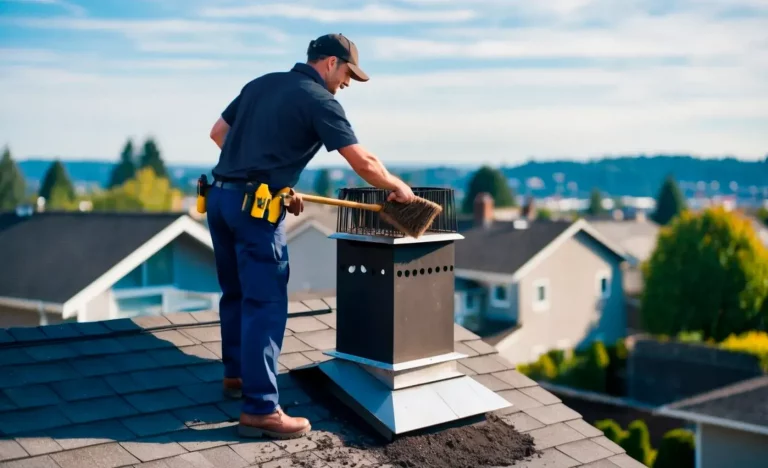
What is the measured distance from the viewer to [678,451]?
1781cm

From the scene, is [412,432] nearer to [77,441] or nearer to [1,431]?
[77,441]

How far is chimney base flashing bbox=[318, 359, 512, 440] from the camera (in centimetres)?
429

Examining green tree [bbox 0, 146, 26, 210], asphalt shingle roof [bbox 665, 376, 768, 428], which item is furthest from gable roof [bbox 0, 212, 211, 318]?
green tree [bbox 0, 146, 26, 210]

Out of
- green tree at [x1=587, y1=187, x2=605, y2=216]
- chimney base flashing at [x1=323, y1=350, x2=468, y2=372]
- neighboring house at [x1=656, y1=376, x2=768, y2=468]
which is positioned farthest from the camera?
green tree at [x1=587, y1=187, x2=605, y2=216]

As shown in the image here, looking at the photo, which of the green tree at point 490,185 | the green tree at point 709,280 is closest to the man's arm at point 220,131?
the green tree at point 709,280

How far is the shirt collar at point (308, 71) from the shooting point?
14.3 ft

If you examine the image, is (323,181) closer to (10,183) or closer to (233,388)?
(10,183)

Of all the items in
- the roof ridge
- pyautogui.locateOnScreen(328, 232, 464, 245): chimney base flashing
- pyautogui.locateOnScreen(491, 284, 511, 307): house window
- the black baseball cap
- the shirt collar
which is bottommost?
pyautogui.locateOnScreen(491, 284, 511, 307): house window

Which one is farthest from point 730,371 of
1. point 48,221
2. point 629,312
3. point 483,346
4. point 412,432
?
point 412,432

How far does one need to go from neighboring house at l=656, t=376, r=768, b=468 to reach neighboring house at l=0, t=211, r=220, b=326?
9.20 m

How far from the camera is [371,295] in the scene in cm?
449

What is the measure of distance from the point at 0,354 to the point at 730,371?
73.3 feet

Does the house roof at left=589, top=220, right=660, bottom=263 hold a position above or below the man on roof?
below

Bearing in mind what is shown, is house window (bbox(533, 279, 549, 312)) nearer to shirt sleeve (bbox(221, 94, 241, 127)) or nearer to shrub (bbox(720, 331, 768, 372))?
shrub (bbox(720, 331, 768, 372))
